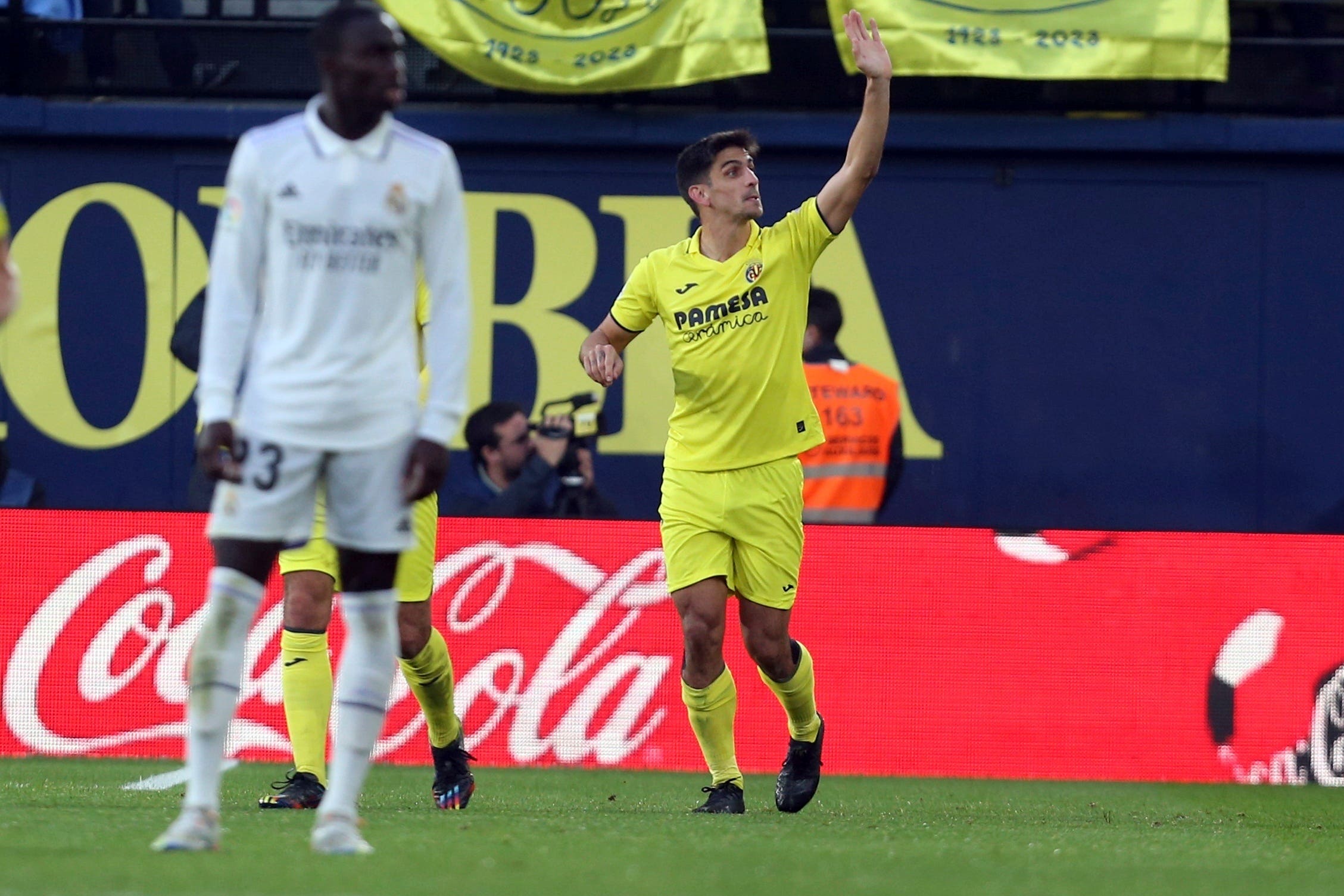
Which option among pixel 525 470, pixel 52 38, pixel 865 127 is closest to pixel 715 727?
pixel 865 127

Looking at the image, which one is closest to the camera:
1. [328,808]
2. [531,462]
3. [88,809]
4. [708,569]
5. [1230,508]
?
[328,808]

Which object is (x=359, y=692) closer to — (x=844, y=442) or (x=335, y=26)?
(x=335, y=26)

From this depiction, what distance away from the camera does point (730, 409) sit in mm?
6691

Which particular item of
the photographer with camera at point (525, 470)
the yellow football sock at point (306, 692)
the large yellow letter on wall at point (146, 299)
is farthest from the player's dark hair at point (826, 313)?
the yellow football sock at point (306, 692)

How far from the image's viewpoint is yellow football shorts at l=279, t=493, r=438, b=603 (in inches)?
257

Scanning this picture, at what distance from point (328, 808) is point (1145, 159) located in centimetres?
842

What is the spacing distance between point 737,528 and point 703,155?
1.25 m

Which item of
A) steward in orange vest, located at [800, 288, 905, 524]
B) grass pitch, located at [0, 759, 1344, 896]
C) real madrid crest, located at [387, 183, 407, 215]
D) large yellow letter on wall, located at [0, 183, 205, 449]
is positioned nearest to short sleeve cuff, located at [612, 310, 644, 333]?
grass pitch, located at [0, 759, 1344, 896]

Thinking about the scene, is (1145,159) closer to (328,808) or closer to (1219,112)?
(1219,112)

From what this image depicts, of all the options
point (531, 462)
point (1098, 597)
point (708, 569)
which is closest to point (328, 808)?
point (708, 569)

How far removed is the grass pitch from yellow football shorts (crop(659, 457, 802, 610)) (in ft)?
2.54

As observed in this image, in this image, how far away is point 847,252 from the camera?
38.4 ft

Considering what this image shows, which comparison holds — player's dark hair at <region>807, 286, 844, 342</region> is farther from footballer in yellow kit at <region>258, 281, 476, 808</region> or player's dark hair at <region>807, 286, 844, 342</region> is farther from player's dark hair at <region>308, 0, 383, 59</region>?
player's dark hair at <region>308, 0, 383, 59</region>

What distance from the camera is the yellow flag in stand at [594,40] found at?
11.2 metres
